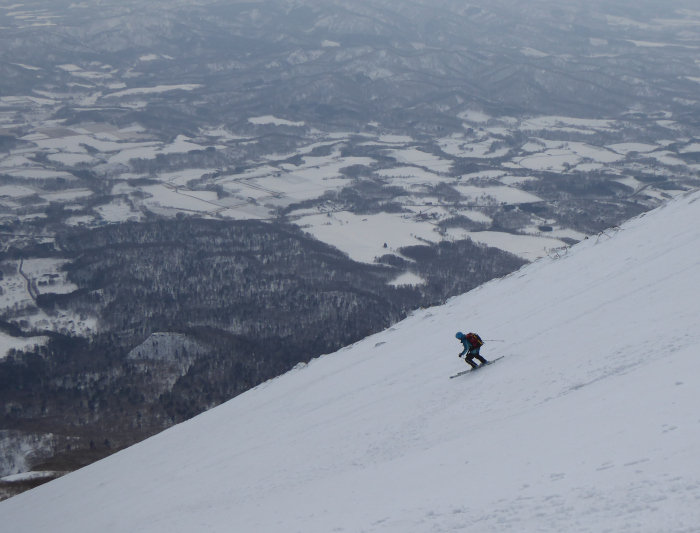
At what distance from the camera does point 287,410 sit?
119ft

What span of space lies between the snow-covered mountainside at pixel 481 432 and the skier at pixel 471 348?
0.51 meters

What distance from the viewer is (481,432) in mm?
20578

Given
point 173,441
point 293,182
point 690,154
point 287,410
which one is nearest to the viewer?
point 287,410

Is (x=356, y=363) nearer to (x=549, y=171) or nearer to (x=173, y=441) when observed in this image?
(x=173, y=441)

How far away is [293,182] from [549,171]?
59.2 metres

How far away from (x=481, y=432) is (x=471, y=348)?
271 inches

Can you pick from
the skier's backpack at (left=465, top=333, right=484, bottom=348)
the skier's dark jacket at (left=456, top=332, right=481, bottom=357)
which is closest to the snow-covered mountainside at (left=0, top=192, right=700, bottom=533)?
the skier's dark jacket at (left=456, top=332, right=481, bottom=357)

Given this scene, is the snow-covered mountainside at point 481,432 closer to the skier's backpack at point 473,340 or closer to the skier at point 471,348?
the skier at point 471,348

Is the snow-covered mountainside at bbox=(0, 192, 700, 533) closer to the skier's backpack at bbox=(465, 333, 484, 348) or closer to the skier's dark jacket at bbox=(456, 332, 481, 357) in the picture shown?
the skier's dark jacket at bbox=(456, 332, 481, 357)

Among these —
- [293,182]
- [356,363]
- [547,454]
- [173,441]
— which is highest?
[547,454]

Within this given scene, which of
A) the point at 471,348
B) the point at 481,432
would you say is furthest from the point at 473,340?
the point at 481,432

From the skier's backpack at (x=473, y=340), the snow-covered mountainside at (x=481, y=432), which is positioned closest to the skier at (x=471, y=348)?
the skier's backpack at (x=473, y=340)

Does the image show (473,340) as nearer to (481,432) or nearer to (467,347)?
(467,347)

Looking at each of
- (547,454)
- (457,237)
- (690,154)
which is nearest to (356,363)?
(547,454)
